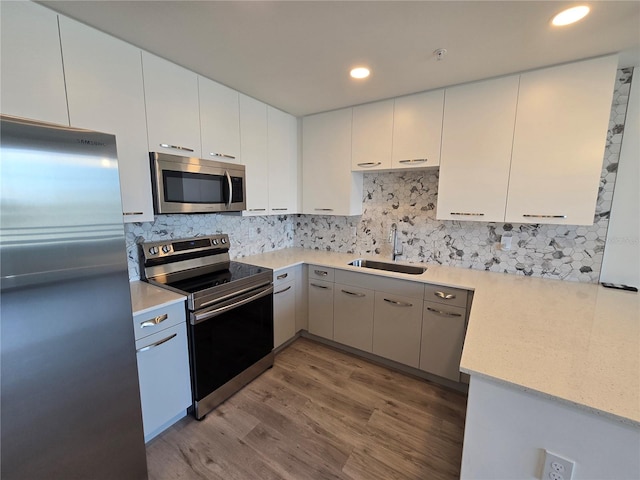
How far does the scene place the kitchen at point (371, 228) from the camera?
1662mm

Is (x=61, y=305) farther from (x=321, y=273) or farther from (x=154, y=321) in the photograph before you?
(x=321, y=273)

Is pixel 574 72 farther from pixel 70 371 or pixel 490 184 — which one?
pixel 70 371

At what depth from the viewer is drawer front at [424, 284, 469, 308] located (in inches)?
78.7

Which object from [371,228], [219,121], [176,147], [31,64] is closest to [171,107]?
[176,147]

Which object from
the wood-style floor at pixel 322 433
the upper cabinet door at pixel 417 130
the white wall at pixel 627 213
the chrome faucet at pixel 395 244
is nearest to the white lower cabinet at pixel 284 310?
the wood-style floor at pixel 322 433

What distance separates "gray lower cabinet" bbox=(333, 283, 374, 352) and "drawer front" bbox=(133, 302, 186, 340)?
4.55 feet

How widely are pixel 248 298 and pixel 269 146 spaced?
1454 mm

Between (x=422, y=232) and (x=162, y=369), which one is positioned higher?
(x=422, y=232)

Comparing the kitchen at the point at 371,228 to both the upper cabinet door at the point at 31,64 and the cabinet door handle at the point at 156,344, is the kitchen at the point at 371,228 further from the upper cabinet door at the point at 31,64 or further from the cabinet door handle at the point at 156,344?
the cabinet door handle at the point at 156,344

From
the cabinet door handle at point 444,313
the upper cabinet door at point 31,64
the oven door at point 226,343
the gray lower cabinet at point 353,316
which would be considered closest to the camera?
the upper cabinet door at point 31,64

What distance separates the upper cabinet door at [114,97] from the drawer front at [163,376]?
0.76 meters

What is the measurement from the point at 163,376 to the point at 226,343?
43 cm

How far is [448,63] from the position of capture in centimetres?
174

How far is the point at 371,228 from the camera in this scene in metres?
2.93
